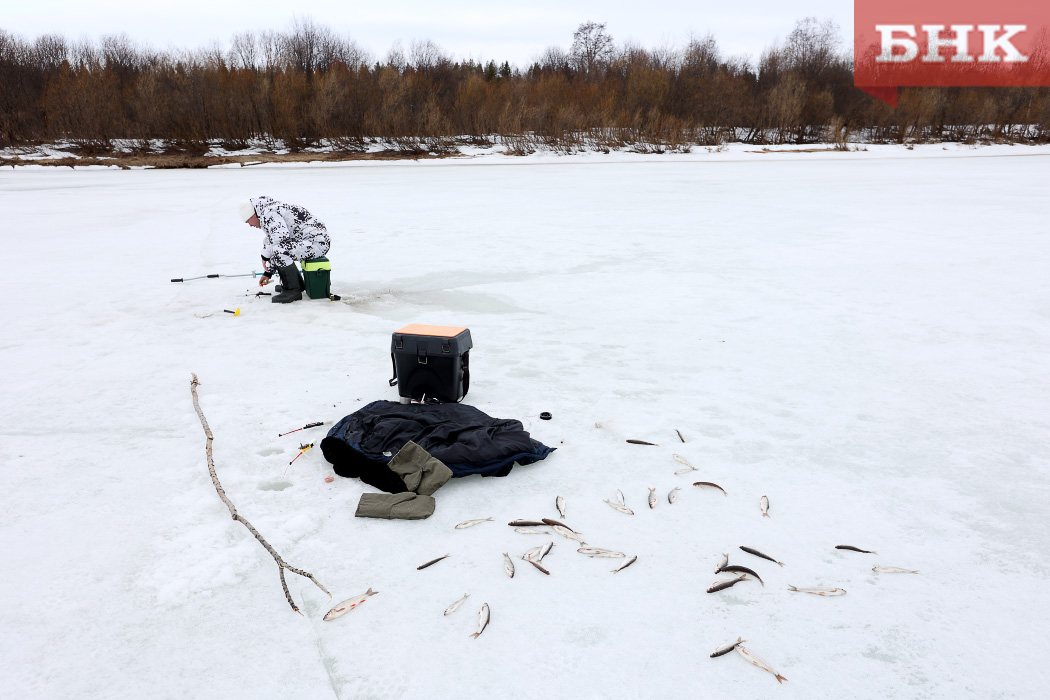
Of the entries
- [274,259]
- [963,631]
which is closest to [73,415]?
[274,259]

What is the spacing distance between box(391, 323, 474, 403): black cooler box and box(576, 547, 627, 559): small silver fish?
1.38 metres

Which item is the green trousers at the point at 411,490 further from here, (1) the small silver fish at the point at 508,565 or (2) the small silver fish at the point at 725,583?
(2) the small silver fish at the point at 725,583

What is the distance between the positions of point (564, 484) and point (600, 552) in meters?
0.50

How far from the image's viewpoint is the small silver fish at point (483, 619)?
1.92m

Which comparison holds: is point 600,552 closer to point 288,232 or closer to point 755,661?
point 755,661

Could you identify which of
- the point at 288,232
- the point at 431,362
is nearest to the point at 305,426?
the point at 431,362

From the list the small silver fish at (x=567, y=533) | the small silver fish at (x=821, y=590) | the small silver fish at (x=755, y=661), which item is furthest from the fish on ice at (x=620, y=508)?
the small silver fish at (x=755, y=661)

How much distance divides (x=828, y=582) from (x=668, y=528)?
1.82 ft

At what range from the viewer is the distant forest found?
31719 millimetres

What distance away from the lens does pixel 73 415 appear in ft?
11.2

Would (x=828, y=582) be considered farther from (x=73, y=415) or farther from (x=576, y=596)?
(x=73, y=415)

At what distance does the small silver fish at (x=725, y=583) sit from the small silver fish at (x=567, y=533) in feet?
1.53

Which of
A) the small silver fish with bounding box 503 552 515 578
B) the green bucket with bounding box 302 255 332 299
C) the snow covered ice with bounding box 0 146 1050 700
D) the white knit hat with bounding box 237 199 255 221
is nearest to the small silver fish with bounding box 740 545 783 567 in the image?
the snow covered ice with bounding box 0 146 1050 700

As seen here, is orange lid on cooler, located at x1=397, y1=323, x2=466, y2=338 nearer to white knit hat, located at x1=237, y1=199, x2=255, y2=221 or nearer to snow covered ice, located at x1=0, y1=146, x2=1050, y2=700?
snow covered ice, located at x1=0, y1=146, x2=1050, y2=700
